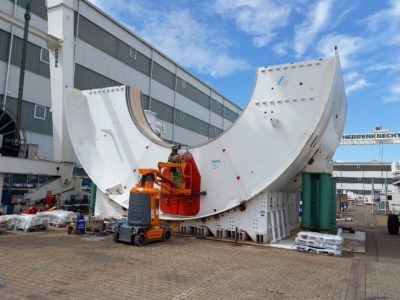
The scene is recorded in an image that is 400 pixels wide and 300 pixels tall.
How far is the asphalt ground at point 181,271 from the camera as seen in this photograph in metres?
4.89

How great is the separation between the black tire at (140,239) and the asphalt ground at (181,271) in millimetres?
175

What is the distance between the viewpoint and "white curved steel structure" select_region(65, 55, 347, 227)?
8.91 m

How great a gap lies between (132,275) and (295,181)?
6575mm

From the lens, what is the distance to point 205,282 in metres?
5.43

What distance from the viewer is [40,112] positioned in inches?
704

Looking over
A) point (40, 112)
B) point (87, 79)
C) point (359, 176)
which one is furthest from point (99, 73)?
point (359, 176)

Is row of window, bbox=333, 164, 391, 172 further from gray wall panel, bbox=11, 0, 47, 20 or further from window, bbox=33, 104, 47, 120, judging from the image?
gray wall panel, bbox=11, 0, 47, 20

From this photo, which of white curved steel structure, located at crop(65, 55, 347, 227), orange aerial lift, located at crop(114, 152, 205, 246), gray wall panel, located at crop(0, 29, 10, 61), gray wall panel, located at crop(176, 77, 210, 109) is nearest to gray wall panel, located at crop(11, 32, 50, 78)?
gray wall panel, located at crop(0, 29, 10, 61)

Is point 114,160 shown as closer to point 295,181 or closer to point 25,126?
point 295,181

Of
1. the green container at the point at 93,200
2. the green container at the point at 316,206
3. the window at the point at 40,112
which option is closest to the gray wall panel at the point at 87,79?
the window at the point at 40,112

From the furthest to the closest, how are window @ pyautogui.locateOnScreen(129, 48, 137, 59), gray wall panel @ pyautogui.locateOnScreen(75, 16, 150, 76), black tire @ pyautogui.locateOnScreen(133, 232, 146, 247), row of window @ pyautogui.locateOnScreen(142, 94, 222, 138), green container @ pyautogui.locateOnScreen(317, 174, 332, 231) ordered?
row of window @ pyautogui.locateOnScreen(142, 94, 222, 138) → window @ pyautogui.locateOnScreen(129, 48, 137, 59) → gray wall panel @ pyautogui.locateOnScreen(75, 16, 150, 76) → green container @ pyautogui.locateOnScreen(317, 174, 332, 231) → black tire @ pyautogui.locateOnScreen(133, 232, 146, 247)

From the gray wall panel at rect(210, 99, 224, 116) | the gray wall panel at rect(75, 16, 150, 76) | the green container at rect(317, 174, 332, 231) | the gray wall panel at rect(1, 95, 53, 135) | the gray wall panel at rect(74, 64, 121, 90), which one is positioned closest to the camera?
the green container at rect(317, 174, 332, 231)

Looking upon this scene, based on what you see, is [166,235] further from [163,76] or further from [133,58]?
[163,76]

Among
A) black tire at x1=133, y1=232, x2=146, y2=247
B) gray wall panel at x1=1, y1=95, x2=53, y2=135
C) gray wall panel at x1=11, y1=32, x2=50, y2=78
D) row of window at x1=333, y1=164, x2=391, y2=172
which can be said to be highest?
gray wall panel at x1=11, y1=32, x2=50, y2=78
